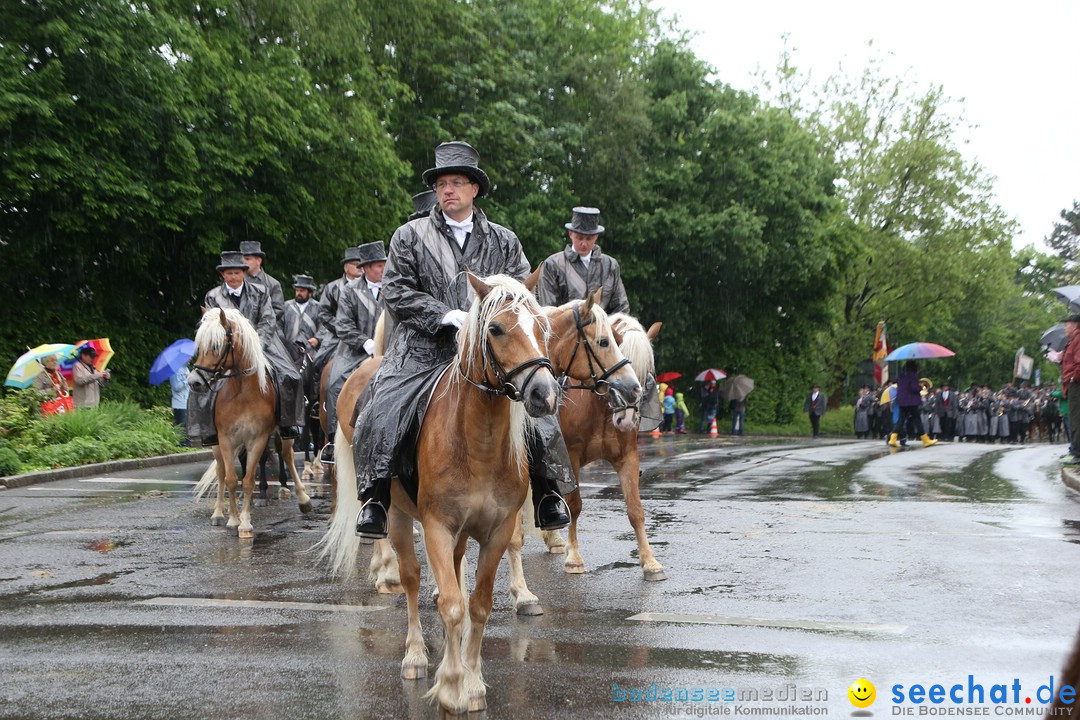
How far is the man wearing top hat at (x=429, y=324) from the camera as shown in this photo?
6188mm

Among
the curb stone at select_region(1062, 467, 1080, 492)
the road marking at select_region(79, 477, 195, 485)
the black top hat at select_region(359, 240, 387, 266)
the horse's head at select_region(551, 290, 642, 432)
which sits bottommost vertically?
the road marking at select_region(79, 477, 195, 485)

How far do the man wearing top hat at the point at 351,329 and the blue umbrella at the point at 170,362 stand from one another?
33.5ft

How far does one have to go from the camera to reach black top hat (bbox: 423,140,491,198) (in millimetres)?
6984

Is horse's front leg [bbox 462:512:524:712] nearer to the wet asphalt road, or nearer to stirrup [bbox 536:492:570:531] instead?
the wet asphalt road

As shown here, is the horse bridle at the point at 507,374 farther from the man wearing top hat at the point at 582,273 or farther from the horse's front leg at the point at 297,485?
the horse's front leg at the point at 297,485

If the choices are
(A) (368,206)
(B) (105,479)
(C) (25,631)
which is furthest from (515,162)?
(C) (25,631)

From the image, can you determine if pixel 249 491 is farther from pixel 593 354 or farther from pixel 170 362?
pixel 170 362

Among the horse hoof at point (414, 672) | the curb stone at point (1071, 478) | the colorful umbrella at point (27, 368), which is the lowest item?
the horse hoof at point (414, 672)

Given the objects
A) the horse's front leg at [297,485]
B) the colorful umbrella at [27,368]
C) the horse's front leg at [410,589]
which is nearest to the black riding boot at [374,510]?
the horse's front leg at [410,589]

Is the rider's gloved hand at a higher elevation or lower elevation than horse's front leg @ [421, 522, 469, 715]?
higher

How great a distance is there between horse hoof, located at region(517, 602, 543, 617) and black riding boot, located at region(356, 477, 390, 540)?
159cm

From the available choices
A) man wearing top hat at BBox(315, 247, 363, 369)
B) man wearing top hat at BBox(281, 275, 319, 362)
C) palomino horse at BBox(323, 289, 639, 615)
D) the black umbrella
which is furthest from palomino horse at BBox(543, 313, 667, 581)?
the black umbrella

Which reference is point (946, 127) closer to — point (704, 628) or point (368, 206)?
point (368, 206)

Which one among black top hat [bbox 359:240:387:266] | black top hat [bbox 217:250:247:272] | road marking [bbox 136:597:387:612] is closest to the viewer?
road marking [bbox 136:597:387:612]
